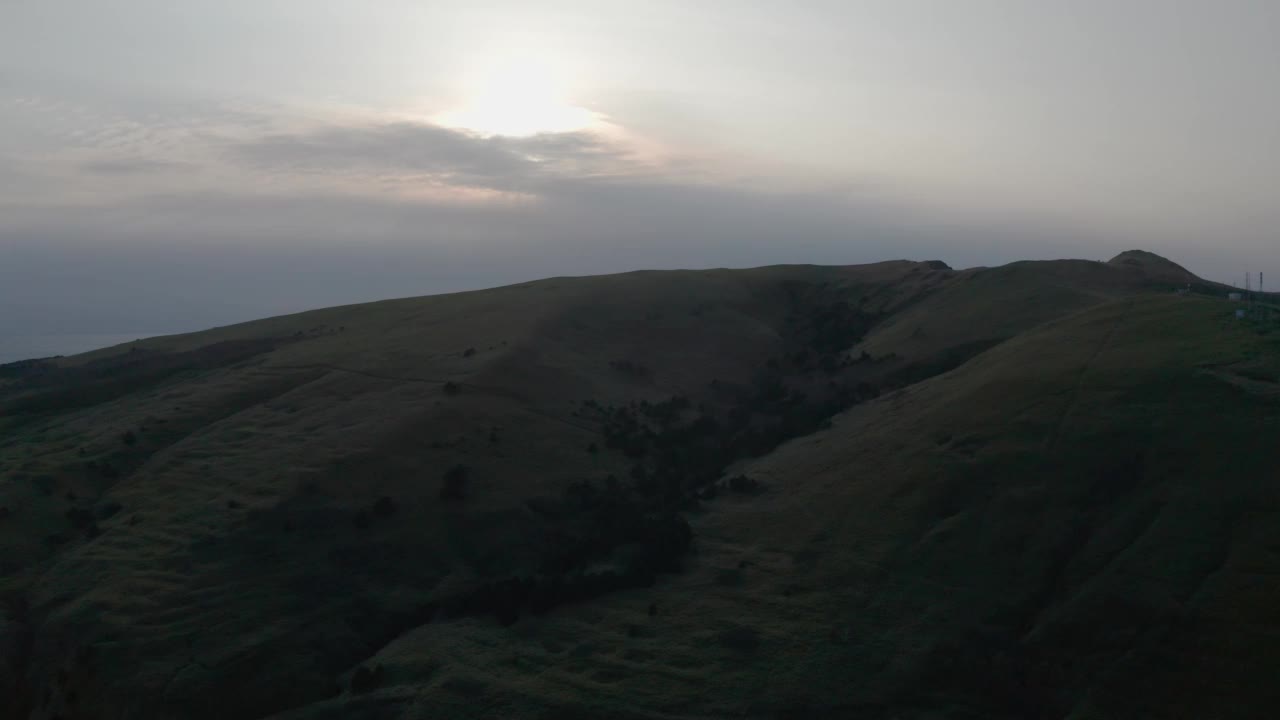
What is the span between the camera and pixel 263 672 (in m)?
26.1

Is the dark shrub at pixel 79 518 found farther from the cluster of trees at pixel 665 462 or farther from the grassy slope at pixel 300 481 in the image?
the cluster of trees at pixel 665 462

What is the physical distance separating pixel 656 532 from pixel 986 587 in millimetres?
13539

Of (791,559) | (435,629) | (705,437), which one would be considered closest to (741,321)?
(705,437)

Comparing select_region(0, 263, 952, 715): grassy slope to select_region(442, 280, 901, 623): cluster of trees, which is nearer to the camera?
select_region(0, 263, 952, 715): grassy slope

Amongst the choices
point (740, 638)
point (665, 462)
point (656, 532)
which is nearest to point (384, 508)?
point (656, 532)

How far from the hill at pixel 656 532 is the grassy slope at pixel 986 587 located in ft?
0.37

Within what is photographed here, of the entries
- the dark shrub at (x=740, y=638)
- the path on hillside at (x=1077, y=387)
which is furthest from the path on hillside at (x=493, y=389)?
the path on hillside at (x=1077, y=387)

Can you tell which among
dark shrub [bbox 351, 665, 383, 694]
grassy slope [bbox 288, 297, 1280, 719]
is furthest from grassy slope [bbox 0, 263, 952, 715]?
grassy slope [bbox 288, 297, 1280, 719]

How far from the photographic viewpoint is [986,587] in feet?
84.1

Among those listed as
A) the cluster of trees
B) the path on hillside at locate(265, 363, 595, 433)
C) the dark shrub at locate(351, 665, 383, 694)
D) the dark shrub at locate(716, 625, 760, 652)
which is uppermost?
the path on hillside at locate(265, 363, 595, 433)

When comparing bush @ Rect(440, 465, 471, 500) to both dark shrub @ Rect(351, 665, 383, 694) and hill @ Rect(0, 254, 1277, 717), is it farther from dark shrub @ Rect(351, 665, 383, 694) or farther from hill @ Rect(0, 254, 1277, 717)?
dark shrub @ Rect(351, 665, 383, 694)

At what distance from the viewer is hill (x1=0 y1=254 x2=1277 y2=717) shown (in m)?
23.0

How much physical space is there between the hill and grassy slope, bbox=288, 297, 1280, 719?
0.11 metres

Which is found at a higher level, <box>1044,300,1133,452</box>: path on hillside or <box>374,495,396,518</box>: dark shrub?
<box>1044,300,1133,452</box>: path on hillside
